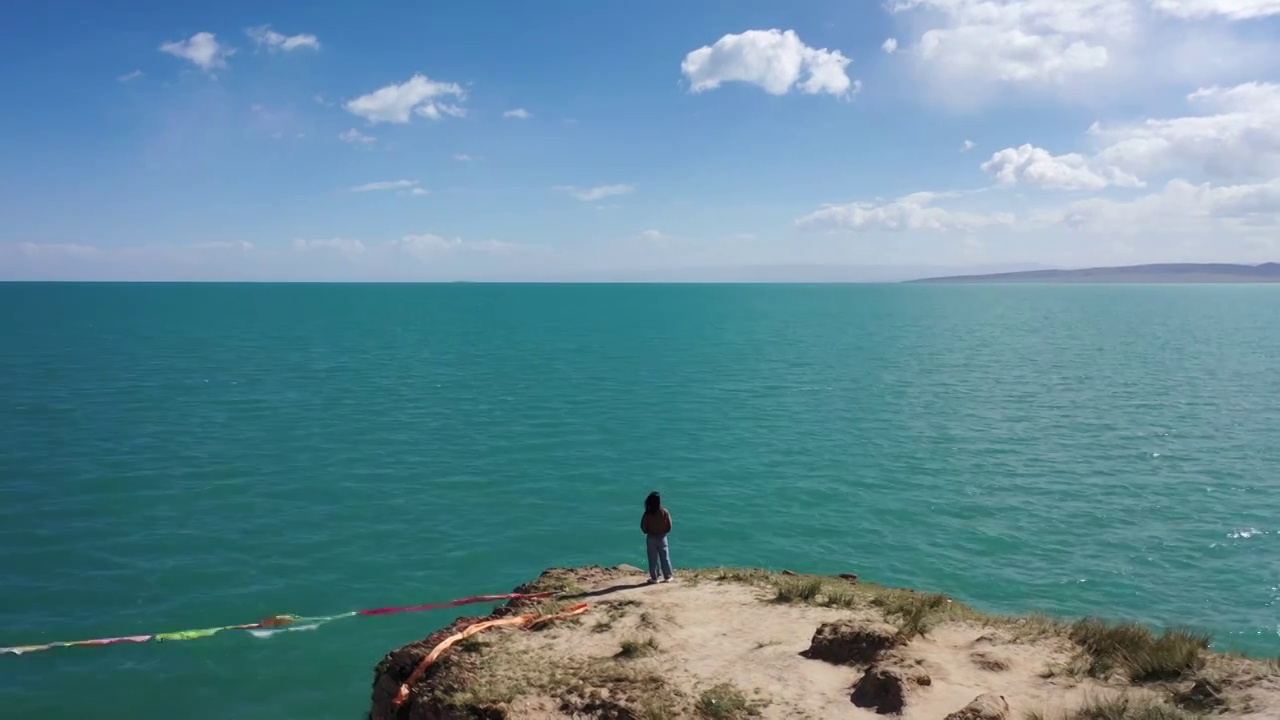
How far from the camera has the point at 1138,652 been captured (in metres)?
11.8

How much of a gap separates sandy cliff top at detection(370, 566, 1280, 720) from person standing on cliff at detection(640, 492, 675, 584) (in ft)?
4.50

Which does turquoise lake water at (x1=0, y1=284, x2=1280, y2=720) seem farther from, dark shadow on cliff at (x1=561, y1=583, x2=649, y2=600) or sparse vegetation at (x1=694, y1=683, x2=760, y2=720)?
sparse vegetation at (x1=694, y1=683, x2=760, y2=720)

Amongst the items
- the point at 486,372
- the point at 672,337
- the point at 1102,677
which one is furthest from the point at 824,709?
the point at 672,337

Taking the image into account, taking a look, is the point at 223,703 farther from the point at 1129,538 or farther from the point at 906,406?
the point at 906,406

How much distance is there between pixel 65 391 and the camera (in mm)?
48625

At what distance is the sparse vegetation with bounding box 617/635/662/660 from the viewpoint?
500 inches

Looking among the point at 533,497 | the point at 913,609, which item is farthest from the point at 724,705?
the point at 533,497

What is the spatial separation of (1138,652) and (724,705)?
604 centimetres

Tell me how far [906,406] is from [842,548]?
77.9ft

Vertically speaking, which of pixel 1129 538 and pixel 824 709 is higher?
pixel 824 709

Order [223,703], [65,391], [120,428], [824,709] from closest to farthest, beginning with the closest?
[824,709] < [223,703] < [120,428] < [65,391]

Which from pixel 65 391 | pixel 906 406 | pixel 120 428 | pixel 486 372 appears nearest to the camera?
pixel 120 428

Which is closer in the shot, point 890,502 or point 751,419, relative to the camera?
point 890,502

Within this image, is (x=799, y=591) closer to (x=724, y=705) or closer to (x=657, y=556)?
(x=657, y=556)
